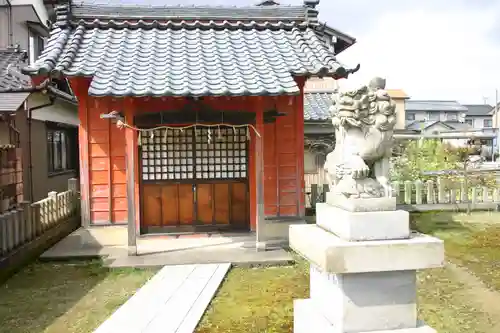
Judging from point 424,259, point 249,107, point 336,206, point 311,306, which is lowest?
point 311,306

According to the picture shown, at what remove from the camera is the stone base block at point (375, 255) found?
3951 millimetres

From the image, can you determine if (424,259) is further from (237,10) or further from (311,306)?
(237,10)

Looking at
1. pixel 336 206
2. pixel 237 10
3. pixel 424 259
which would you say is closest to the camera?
pixel 424 259

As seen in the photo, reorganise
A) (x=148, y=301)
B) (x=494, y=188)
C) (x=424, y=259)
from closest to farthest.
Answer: (x=424, y=259), (x=148, y=301), (x=494, y=188)

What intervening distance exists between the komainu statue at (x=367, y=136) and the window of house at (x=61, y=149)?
1443 cm

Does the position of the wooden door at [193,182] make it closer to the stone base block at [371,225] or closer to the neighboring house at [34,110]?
the neighboring house at [34,110]

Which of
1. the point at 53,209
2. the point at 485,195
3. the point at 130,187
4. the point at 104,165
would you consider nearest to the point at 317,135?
the point at 485,195

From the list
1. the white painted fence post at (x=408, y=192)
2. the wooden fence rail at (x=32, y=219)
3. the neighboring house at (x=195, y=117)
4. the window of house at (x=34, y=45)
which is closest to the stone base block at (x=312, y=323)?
the neighboring house at (x=195, y=117)

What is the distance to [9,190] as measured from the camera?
1066cm

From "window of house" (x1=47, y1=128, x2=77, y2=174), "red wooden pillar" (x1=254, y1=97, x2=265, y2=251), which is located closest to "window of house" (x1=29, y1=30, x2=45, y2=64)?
"window of house" (x1=47, y1=128, x2=77, y2=174)

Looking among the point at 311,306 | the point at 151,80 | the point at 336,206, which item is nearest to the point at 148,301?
the point at 311,306

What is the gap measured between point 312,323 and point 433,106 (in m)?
70.3

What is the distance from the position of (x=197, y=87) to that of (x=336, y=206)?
5729 millimetres

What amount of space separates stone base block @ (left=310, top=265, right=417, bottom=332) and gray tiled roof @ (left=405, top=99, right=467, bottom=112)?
65881 millimetres
